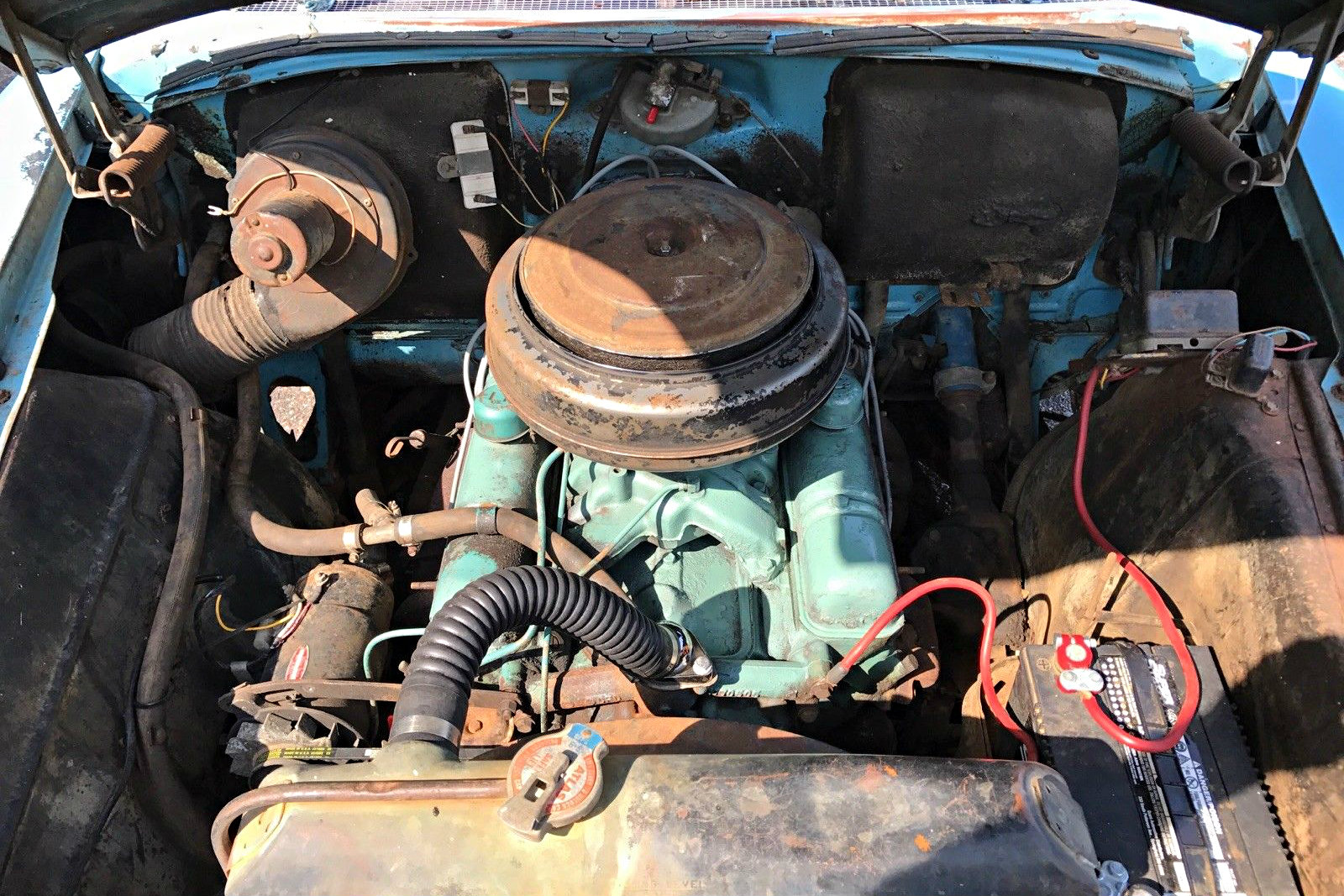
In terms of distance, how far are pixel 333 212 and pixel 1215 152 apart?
223 centimetres

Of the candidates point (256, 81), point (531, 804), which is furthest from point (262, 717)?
point (256, 81)

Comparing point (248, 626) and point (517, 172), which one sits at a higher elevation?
point (517, 172)

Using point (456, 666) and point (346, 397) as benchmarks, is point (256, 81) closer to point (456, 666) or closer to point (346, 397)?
point (346, 397)

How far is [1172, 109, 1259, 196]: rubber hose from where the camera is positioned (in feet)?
6.52

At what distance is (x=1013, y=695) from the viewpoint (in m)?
1.66

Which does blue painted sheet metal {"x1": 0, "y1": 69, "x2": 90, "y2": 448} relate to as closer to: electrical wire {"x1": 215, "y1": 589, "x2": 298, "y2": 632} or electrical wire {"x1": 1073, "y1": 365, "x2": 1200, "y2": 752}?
electrical wire {"x1": 215, "y1": 589, "x2": 298, "y2": 632}

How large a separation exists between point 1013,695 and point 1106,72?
5.36 feet

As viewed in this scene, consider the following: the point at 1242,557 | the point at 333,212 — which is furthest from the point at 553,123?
the point at 1242,557

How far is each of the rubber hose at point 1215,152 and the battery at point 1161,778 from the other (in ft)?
3.88

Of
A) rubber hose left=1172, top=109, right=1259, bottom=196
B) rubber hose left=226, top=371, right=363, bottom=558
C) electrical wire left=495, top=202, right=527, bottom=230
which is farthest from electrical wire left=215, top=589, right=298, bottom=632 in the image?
rubber hose left=1172, top=109, right=1259, bottom=196

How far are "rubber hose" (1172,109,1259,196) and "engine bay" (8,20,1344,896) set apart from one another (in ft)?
0.07

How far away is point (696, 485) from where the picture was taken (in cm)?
184

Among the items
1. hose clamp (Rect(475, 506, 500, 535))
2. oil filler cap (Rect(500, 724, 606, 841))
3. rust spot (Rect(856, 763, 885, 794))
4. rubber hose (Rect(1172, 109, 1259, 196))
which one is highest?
rubber hose (Rect(1172, 109, 1259, 196))

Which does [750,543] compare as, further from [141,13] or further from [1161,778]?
[141,13]
